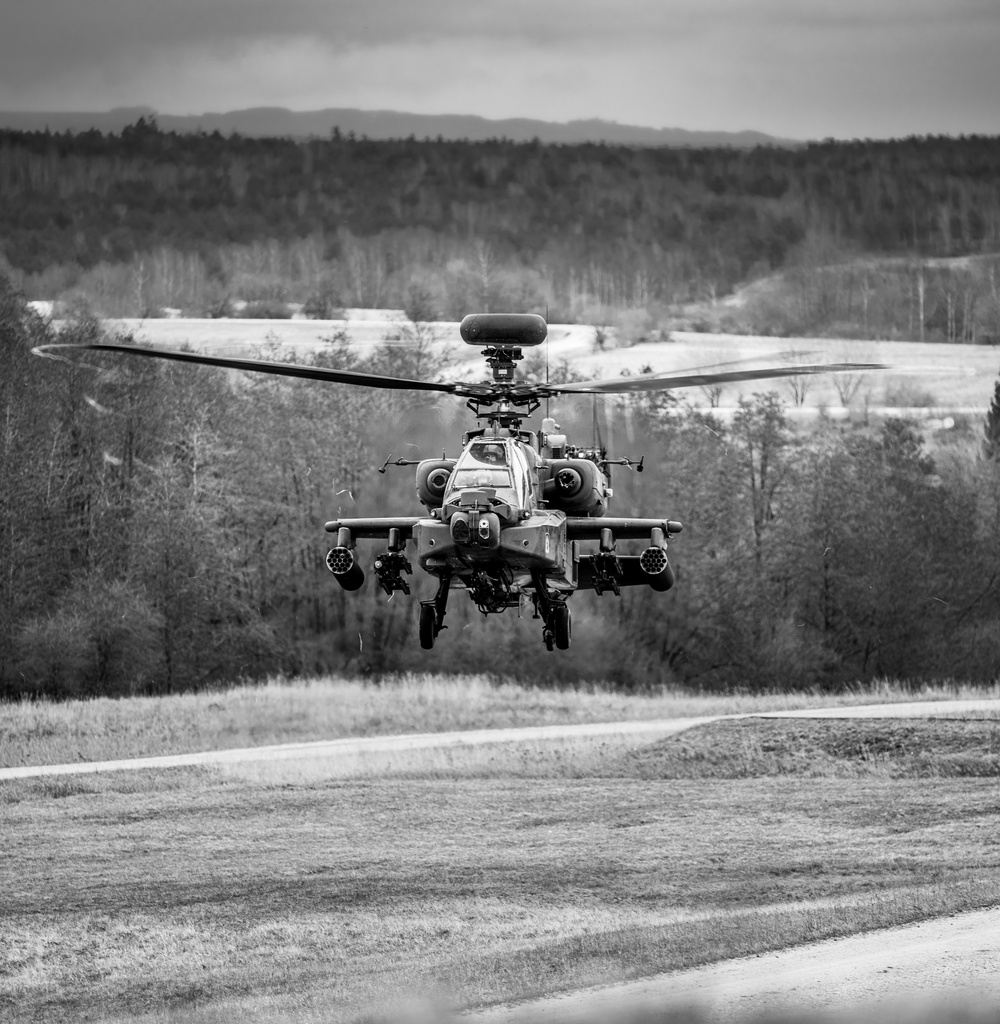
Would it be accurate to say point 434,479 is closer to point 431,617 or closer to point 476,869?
point 431,617

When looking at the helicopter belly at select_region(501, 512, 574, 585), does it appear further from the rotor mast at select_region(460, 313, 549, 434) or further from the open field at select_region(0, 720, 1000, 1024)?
the open field at select_region(0, 720, 1000, 1024)

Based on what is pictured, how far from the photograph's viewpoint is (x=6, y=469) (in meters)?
73.4

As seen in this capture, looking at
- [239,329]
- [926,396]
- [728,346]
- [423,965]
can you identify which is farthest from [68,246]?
[423,965]

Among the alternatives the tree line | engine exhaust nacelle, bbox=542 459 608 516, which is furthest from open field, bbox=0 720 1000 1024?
the tree line

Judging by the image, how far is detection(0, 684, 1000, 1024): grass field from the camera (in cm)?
2494

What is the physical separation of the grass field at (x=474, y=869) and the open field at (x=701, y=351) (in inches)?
2896

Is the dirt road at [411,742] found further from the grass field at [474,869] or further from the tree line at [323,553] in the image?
the tree line at [323,553]

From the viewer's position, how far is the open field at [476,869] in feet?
81.9

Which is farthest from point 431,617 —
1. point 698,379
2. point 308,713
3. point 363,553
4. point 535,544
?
point 363,553

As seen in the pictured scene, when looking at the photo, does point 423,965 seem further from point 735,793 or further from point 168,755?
point 168,755

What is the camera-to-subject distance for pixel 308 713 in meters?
60.1

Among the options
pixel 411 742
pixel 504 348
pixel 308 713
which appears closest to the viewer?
pixel 504 348

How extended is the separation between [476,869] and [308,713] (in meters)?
26.8

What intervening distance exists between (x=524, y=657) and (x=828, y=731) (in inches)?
1142
